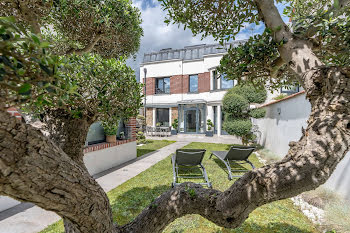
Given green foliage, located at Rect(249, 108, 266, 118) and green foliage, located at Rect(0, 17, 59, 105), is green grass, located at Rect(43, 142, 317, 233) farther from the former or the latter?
green foliage, located at Rect(249, 108, 266, 118)

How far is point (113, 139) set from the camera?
695 centimetres

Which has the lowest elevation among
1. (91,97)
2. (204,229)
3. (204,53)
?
(204,229)

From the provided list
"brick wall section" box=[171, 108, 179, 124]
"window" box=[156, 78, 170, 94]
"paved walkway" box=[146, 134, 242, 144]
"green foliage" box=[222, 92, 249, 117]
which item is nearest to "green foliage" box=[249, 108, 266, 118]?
"green foliage" box=[222, 92, 249, 117]

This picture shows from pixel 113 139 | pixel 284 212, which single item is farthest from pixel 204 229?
pixel 113 139

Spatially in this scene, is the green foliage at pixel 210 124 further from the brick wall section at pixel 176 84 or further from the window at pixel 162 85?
the window at pixel 162 85

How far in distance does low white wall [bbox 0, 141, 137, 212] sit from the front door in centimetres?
1118

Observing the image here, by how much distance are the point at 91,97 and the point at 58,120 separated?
1.96 ft

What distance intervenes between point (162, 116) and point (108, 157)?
13679 millimetres

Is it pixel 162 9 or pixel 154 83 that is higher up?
pixel 154 83

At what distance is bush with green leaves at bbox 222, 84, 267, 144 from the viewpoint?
31.9 ft

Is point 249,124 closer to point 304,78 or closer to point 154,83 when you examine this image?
point 304,78

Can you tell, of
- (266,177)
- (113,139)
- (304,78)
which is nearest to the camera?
(266,177)

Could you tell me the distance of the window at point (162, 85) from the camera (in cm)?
2012

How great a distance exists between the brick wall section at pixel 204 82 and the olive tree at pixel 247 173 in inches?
619
